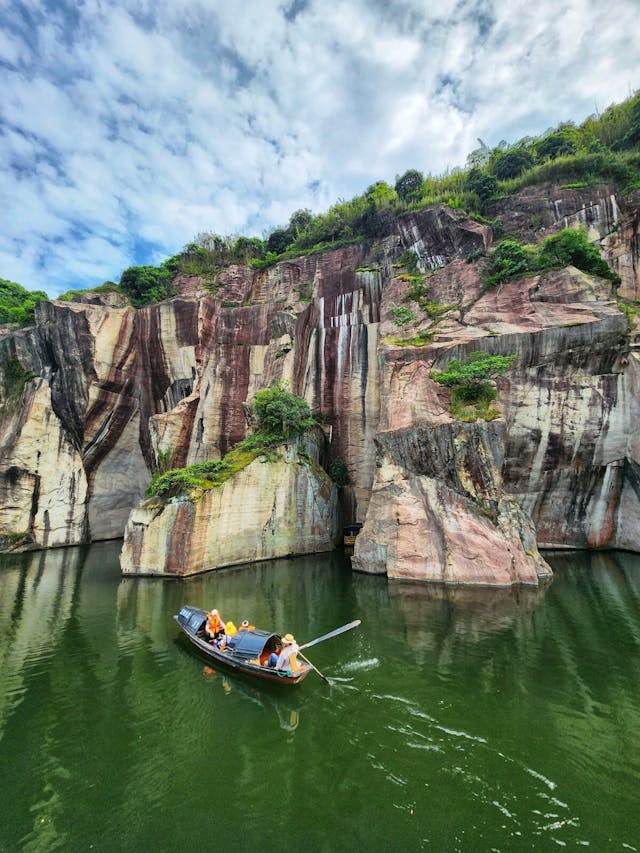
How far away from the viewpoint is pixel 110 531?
99.1 ft

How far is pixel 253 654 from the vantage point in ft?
26.9

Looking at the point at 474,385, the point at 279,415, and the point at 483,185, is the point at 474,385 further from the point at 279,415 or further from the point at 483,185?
the point at 483,185

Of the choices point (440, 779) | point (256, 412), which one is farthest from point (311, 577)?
point (440, 779)

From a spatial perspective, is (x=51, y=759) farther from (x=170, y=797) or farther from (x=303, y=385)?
(x=303, y=385)

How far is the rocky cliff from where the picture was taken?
16250mm

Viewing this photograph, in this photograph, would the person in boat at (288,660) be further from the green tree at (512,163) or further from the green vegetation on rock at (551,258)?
the green tree at (512,163)

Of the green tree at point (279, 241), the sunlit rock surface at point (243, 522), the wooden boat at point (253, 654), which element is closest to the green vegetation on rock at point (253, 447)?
the sunlit rock surface at point (243, 522)

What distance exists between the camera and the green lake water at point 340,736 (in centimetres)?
436

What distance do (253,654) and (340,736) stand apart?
2761mm

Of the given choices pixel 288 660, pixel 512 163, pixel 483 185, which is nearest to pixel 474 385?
pixel 288 660

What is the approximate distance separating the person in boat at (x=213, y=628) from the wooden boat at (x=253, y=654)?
0.49 feet

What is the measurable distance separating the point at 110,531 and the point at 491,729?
30377 millimetres

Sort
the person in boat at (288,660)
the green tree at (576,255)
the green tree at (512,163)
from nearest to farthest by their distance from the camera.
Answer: the person in boat at (288,660), the green tree at (576,255), the green tree at (512,163)

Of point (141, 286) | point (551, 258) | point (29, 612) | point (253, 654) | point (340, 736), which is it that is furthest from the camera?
point (141, 286)
